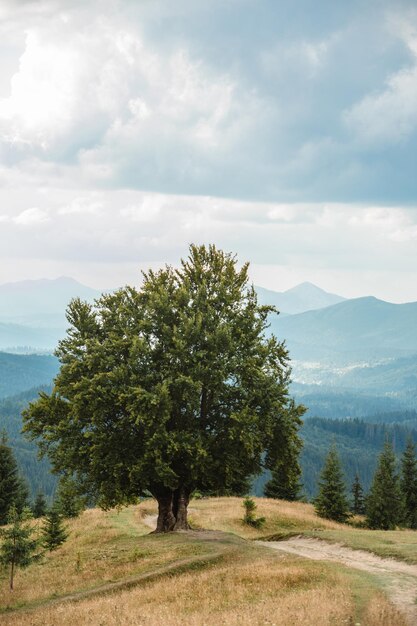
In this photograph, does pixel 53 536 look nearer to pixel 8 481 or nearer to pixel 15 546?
pixel 15 546

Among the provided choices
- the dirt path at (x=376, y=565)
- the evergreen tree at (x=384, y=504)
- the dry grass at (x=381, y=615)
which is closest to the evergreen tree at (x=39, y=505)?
the evergreen tree at (x=384, y=504)

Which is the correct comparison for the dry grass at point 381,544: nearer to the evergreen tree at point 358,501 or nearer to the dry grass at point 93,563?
the dry grass at point 93,563

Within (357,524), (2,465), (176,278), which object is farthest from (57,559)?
(357,524)

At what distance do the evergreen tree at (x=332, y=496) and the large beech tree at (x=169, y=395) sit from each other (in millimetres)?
28812

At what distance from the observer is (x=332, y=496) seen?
62.3 m

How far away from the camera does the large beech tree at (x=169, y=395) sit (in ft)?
105

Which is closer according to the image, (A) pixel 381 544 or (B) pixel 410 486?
(A) pixel 381 544

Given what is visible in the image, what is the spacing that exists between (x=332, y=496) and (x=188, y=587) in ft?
142

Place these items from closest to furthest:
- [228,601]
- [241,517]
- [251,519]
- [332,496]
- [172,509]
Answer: [228,601] < [172,509] < [251,519] < [241,517] < [332,496]

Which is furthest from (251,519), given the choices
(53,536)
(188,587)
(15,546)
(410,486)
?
(410,486)

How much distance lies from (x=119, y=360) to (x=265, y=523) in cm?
2261

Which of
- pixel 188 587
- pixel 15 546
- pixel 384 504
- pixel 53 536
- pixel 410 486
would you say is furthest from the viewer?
pixel 410 486

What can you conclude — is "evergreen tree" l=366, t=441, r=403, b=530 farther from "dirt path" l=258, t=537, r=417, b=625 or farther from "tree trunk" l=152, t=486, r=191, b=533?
"tree trunk" l=152, t=486, r=191, b=533

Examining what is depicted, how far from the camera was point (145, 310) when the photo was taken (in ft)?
117
